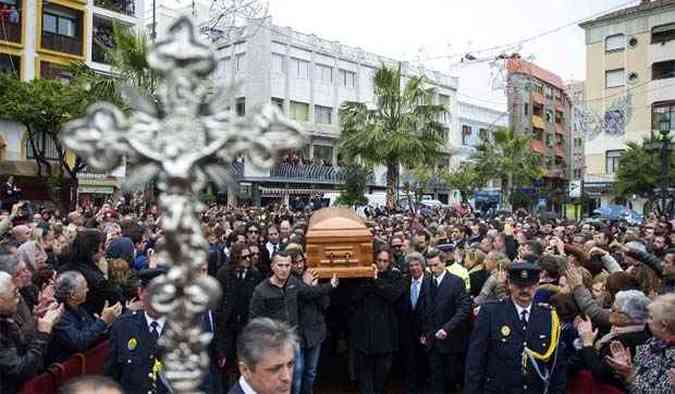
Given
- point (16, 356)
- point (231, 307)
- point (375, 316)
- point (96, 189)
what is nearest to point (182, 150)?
point (16, 356)

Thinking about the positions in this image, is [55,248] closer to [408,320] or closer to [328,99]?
[408,320]

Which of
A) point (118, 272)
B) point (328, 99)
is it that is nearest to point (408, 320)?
point (118, 272)

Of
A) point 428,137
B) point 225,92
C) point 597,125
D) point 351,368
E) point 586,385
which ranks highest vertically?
point 597,125

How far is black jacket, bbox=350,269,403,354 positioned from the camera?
659 cm

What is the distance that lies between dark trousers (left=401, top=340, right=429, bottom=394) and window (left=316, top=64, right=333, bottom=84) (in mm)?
31893

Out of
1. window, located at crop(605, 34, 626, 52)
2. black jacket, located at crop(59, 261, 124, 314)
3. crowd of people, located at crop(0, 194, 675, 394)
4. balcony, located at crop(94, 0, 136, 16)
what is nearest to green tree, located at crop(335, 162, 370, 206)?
balcony, located at crop(94, 0, 136, 16)

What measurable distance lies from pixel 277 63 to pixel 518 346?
3211 centimetres

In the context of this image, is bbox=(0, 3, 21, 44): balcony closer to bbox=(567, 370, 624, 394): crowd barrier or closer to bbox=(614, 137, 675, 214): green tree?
bbox=(567, 370, 624, 394): crowd barrier

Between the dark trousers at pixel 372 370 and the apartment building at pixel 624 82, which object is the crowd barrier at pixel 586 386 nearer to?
the dark trousers at pixel 372 370

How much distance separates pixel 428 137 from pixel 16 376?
59.5 ft

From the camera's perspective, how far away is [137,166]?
168 cm

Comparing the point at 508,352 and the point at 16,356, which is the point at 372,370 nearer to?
the point at 508,352

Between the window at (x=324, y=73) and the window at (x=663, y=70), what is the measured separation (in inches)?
761

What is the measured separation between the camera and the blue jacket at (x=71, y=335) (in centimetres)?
428
